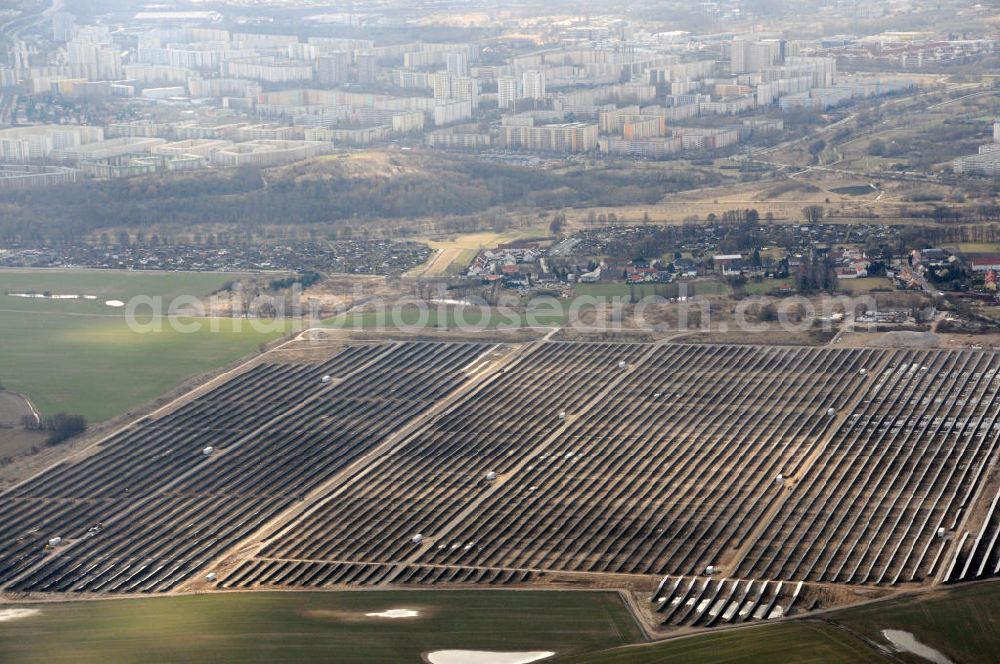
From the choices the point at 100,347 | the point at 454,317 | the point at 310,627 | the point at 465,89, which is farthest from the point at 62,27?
the point at 310,627

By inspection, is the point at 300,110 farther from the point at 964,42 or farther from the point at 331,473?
the point at 331,473

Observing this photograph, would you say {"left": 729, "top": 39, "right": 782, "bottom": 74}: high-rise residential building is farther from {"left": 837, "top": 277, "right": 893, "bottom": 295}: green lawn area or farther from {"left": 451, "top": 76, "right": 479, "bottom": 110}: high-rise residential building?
{"left": 837, "top": 277, "right": 893, "bottom": 295}: green lawn area

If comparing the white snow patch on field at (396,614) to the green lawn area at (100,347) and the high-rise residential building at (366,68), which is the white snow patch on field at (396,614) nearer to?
the green lawn area at (100,347)

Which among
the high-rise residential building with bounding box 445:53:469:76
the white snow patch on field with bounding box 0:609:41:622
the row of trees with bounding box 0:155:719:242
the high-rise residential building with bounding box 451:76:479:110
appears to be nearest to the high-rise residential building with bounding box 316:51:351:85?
the high-rise residential building with bounding box 445:53:469:76

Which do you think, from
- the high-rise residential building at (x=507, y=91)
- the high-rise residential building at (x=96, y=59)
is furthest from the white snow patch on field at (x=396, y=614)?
the high-rise residential building at (x=96, y=59)

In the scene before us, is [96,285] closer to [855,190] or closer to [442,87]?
[855,190]

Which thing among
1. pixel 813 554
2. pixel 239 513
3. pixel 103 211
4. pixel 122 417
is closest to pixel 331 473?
pixel 239 513
